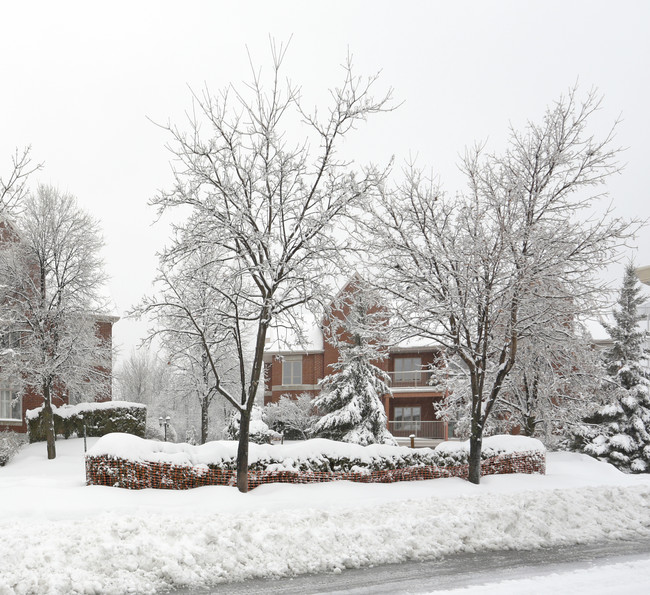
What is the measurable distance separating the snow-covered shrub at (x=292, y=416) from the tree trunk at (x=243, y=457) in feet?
59.9

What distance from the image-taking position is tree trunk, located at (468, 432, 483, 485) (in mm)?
14586

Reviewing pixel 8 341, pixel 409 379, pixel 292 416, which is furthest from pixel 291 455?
pixel 409 379

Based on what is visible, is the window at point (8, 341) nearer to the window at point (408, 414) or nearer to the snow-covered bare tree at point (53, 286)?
the snow-covered bare tree at point (53, 286)

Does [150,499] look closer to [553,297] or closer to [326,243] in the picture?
[326,243]

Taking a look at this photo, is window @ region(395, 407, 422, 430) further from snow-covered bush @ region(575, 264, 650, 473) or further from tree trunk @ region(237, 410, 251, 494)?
tree trunk @ region(237, 410, 251, 494)

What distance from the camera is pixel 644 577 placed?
315 inches

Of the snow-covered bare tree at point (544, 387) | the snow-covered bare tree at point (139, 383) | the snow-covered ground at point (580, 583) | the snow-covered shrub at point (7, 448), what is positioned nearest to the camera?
the snow-covered ground at point (580, 583)

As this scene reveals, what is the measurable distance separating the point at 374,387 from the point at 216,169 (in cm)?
1608

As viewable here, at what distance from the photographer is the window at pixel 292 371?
125ft

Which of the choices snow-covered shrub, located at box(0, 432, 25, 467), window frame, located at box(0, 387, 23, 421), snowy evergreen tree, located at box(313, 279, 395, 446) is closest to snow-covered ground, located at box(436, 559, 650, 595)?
snowy evergreen tree, located at box(313, 279, 395, 446)

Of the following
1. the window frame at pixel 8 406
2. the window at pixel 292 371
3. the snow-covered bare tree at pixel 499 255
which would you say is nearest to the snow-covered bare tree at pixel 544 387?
the snow-covered bare tree at pixel 499 255

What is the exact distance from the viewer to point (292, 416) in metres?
32.1

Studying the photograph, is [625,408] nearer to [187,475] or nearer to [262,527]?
[187,475]

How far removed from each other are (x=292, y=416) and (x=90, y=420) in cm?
1103
